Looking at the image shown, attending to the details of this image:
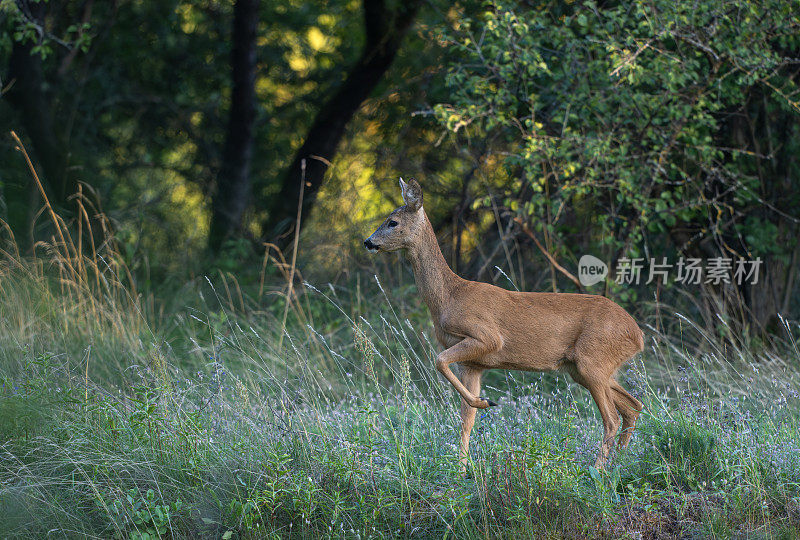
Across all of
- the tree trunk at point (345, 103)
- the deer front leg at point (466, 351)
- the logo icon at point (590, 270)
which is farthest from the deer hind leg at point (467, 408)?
the tree trunk at point (345, 103)

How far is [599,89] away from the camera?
759cm

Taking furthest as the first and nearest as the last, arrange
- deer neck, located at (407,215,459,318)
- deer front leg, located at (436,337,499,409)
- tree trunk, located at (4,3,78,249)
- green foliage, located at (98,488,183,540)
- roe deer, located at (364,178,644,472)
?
1. tree trunk, located at (4,3,78,249)
2. deer neck, located at (407,215,459,318)
3. roe deer, located at (364,178,644,472)
4. deer front leg, located at (436,337,499,409)
5. green foliage, located at (98,488,183,540)

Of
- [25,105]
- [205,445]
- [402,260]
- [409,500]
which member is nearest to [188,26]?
[25,105]

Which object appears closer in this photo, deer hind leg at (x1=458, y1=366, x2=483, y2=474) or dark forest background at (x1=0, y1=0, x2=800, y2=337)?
deer hind leg at (x1=458, y1=366, x2=483, y2=474)

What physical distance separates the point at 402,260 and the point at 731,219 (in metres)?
3.30

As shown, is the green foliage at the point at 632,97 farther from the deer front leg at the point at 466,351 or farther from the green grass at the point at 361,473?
the deer front leg at the point at 466,351

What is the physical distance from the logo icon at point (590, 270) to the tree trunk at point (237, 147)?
4481 millimetres

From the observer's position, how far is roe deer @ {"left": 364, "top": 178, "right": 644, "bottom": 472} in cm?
453

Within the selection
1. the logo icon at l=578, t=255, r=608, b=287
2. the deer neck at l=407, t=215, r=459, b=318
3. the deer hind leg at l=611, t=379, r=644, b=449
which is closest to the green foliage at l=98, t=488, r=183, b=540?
the deer neck at l=407, t=215, r=459, b=318

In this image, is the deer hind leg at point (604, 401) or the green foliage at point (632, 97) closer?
the deer hind leg at point (604, 401)

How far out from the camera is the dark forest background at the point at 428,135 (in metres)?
7.34

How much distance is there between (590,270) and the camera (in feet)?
26.8

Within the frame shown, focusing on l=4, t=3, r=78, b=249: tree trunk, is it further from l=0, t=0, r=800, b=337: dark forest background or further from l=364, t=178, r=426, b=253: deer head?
l=364, t=178, r=426, b=253: deer head

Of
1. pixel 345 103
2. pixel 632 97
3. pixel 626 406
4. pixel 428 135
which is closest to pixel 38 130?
pixel 345 103
